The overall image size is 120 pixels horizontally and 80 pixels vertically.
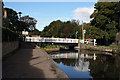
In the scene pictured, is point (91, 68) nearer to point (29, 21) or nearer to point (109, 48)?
point (109, 48)

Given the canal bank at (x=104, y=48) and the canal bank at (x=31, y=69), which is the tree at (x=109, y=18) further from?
the canal bank at (x=31, y=69)

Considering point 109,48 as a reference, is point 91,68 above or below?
below

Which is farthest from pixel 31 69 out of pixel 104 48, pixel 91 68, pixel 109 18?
pixel 109 18

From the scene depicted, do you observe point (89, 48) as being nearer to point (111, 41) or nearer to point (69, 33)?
point (111, 41)

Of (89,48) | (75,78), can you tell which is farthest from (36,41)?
(75,78)

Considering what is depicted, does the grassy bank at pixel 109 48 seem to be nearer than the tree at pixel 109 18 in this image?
Yes

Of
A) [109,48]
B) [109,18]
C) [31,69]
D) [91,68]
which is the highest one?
[109,18]

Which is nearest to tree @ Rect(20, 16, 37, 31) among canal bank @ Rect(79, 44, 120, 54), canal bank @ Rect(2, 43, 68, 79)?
canal bank @ Rect(79, 44, 120, 54)

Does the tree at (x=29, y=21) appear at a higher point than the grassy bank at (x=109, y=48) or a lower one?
higher

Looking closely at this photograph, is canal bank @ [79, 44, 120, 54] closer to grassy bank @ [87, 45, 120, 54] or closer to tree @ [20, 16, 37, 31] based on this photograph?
grassy bank @ [87, 45, 120, 54]

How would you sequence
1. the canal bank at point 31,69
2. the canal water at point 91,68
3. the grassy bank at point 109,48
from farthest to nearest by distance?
the grassy bank at point 109,48, the canal water at point 91,68, the canal bank at point 31,69

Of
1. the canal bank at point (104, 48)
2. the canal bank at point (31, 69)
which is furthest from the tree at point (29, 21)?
the canal bank at point (31, 69)

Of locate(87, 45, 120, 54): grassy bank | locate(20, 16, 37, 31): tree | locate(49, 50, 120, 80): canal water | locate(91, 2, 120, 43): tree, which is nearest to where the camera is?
locate(49, 50, 120, 80): canal water

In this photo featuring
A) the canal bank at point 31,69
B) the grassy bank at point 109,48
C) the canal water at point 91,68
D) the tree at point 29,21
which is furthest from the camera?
the tree at point 29,21
